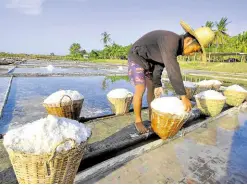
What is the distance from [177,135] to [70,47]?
80.6m

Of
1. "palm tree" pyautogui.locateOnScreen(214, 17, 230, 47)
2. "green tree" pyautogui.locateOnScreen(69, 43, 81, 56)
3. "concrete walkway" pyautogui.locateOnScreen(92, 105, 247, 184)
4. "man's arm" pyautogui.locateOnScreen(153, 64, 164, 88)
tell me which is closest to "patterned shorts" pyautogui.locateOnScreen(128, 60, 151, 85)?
"man's arm" pyautogui.locateOnScreen(153, 64, 164, 88)

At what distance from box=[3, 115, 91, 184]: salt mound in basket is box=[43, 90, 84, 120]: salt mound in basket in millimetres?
1483

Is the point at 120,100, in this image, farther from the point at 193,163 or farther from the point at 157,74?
the point at 193,163

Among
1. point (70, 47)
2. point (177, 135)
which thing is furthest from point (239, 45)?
point (70, 47)

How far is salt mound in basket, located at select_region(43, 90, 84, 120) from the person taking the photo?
9.99 feet

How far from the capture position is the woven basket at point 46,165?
1314mm

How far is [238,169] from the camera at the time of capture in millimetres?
2178

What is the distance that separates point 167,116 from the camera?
2537 mm

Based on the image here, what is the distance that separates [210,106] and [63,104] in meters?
2.56

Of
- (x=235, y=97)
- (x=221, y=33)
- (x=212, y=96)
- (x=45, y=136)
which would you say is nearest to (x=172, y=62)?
(x=45, y=136)

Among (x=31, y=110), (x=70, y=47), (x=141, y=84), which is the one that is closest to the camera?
(x=141, y=84)

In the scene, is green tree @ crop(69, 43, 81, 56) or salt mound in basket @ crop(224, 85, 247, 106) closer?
salt mound in basket @ crop(224, 85, 247, 106)

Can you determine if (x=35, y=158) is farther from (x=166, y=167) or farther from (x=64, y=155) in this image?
(x=166, y=167)

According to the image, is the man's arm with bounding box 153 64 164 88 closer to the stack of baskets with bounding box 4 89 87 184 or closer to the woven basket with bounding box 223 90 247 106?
the stack of baskets with bounding box 4 89 87 184
